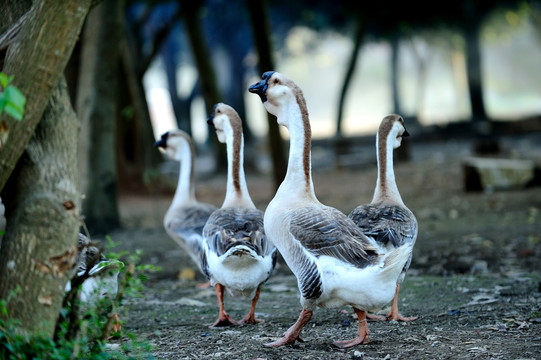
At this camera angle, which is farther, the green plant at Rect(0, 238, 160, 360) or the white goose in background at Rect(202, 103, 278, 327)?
the white goose in background at Rect(202, 103, 278, 327)

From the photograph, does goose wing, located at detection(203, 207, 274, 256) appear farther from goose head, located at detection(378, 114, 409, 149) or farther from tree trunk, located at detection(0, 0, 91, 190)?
tree trunk, located at detection(0, 0, 91, 190)

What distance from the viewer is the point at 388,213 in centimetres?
627

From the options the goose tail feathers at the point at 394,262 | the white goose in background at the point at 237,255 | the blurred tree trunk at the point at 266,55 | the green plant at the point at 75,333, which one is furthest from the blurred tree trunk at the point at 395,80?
the green plant at the point at 75,333

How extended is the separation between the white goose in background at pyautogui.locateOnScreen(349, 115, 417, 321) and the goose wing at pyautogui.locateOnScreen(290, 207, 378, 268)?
0.63 m

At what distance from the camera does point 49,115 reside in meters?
4.50

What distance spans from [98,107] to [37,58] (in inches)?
306

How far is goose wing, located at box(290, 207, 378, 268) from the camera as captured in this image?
192 inches

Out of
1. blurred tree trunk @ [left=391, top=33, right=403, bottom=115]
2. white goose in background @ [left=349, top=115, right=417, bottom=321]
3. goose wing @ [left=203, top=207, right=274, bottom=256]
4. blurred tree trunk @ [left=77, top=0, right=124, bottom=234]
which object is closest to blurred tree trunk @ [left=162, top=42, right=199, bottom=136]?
blurred tree trunk @ [left=391, top=33, right=403, bottom=115]

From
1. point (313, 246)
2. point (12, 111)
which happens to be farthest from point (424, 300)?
point (12, 111)

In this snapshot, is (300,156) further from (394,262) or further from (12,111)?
(12,111)

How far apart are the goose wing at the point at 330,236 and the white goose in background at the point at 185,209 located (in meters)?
2.00

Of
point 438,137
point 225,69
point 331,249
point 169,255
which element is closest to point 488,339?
point 331,249

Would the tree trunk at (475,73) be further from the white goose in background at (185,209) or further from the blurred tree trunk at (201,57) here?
the white goose in background at (185,209)

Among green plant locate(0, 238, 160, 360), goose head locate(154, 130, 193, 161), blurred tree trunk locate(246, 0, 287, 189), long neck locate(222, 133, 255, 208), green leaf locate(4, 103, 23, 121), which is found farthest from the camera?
blurred tree trunk locate(246, 0, 287, 189)
